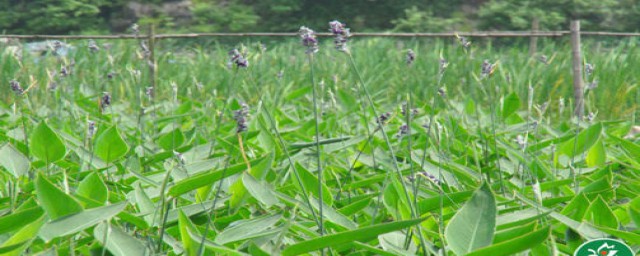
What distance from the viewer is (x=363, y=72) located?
16.4 feet

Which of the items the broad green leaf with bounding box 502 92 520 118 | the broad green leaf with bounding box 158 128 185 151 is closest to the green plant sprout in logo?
the broad green leaf with bounding box 158 128 185 151

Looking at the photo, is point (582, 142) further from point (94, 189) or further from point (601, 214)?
point (94, 189)

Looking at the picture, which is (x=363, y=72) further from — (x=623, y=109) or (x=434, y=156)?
(x=434, y=156)

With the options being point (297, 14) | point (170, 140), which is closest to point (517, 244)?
point (170, 140)

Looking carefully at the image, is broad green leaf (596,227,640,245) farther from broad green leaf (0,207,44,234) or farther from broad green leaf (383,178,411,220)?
broad green leaf (0,207,44,234)

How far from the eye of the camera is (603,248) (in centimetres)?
86

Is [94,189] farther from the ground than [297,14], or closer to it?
farther from the ground

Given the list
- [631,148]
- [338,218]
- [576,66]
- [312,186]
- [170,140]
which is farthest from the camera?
[576,66]

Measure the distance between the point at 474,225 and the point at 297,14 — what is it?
14.7 meters

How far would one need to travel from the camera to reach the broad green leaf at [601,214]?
3.80 ft

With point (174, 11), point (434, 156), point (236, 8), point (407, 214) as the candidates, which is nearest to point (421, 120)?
point (434, 156)

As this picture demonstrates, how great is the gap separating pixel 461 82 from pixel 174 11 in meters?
12.2

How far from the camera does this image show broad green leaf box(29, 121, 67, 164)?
1426mm

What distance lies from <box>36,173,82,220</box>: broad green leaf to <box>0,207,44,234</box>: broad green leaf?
0.10 metres
